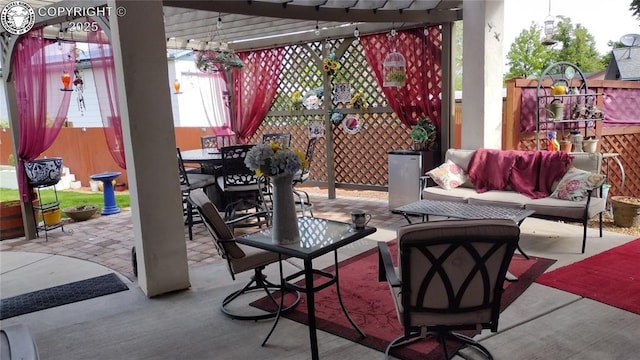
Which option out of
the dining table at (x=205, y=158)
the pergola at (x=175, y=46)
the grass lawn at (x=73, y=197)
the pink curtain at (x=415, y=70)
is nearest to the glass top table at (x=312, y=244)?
the pergola at (x=175, y=46)

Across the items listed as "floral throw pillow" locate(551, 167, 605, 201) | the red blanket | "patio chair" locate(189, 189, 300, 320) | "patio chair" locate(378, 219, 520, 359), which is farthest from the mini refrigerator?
"patio chair" locate(378, 219, 520, 359)

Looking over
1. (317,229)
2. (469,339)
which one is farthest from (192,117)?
(469,339)

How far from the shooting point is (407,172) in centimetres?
513

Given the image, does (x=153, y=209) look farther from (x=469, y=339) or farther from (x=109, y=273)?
(x=469, y=339)

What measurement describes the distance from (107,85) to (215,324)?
2.00m

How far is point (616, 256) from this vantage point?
352 centimetres

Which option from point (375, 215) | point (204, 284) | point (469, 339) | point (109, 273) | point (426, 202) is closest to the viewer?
point (469, 339)

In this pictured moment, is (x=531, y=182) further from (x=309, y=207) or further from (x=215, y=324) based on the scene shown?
(x=215, y=324)

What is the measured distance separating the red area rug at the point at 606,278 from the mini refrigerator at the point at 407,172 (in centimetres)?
186

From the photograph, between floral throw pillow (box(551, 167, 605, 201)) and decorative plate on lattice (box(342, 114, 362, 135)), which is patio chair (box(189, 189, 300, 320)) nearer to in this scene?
floral throw pillow (box(551, 167, 605, 201))

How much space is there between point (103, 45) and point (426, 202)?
3.09 m

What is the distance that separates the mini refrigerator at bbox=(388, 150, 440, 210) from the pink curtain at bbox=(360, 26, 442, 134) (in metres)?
0.49

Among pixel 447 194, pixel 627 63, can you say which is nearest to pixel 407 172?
pixel 447 194

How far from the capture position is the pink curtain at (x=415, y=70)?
5297mm
